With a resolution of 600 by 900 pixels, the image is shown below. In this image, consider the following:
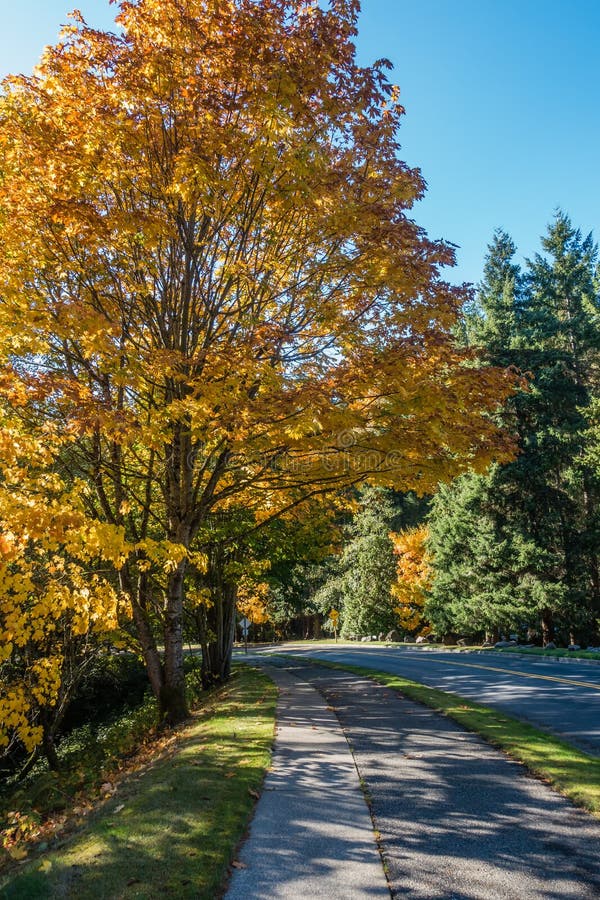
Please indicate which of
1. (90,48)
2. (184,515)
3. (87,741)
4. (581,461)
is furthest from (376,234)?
(581,461)

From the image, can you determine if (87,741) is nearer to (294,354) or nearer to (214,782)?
(214,782)

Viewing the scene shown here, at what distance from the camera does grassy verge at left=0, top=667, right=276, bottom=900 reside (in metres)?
3.47

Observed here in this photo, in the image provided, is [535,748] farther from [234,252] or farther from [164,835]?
[234,252]

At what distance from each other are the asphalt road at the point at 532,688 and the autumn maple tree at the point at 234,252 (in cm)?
426

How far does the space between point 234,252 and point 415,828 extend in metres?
7.30

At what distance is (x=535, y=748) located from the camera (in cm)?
668

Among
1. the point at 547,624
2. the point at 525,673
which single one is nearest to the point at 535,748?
the point at 525,673

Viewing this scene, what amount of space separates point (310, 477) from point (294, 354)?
1.87 meters

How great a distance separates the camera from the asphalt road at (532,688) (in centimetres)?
838

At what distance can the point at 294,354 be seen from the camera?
8.25m

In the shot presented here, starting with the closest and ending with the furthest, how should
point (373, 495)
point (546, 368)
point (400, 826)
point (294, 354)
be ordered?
1. point (400, 826)
2. point (294, 354)
3. point (546, 368)
4. point (373, 495)

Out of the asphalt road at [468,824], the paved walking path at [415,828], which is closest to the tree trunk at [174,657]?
the paved walking path at [415,828]

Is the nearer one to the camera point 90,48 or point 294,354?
point 90,48

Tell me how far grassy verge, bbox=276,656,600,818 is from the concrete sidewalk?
1.90 m
